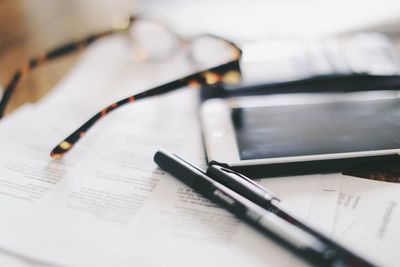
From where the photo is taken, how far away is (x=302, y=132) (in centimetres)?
45

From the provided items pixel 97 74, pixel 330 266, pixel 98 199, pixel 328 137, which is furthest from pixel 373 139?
pixel 97 74

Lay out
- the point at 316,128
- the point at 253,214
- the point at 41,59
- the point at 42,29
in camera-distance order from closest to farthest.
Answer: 1. the point at 253,214
2. the point at 316,128
3. the point at 41,59
4. the point at 42,29

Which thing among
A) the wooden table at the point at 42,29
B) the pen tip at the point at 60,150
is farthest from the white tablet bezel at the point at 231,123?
the wooden table at the point at 42,29

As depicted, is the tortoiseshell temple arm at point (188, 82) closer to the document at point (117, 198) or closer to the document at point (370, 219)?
the document at point (117, 198)

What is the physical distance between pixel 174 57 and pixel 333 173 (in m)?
0.37

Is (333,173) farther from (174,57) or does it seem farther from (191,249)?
(174,57)

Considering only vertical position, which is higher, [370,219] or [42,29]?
[42,29]

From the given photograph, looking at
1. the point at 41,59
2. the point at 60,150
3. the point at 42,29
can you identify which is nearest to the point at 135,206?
the point at 60,150

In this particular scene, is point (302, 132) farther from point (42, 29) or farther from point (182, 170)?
point (42, 29)

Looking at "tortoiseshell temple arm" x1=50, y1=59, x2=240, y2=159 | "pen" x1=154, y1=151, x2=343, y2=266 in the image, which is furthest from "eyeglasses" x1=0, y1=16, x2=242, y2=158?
"pen" x1=154, y1=151, x2=343, y2=266

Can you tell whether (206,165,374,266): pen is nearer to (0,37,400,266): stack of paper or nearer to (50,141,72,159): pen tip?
(0,37,400,266): stack of paper

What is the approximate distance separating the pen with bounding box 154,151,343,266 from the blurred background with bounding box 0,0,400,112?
1.01 ft

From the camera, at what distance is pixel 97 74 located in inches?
25.8

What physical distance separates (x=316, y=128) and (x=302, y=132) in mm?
18
